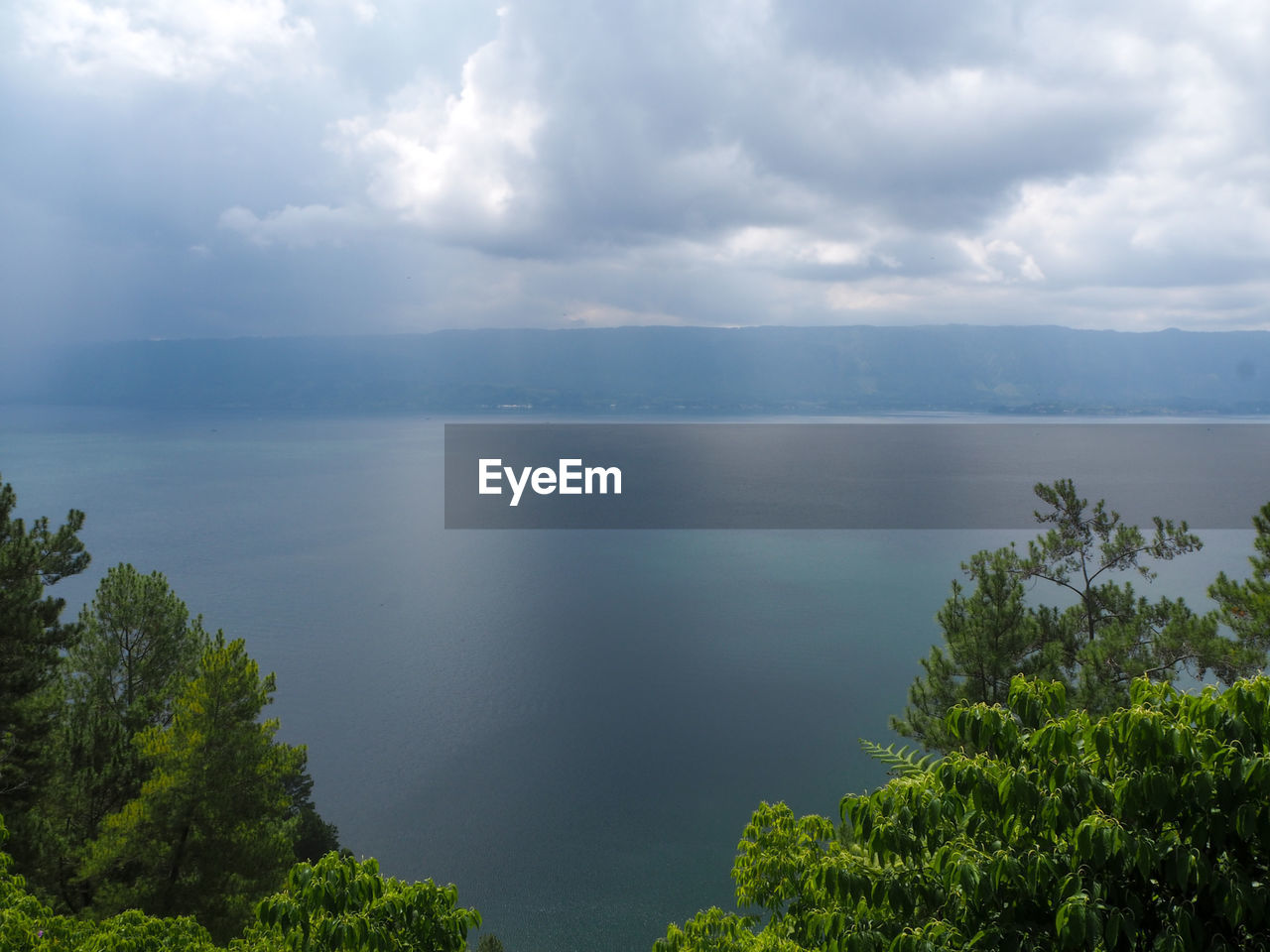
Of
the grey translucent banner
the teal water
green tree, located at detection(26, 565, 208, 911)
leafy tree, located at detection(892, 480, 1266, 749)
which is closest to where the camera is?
green tree, located at detection(26, 565, 208, 911)

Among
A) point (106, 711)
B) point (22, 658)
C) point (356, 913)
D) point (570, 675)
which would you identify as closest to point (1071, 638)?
point (356, 913)

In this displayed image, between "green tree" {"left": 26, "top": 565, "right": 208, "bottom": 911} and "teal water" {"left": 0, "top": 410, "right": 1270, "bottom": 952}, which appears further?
"teal water" {"left": 0, "top": 410, "right": 1270, "bottom": 952}

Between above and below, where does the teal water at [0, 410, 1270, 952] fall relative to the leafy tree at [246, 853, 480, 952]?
below

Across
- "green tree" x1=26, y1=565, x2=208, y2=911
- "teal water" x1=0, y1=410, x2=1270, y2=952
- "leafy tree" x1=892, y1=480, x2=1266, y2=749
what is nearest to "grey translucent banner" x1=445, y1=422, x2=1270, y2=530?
"teal water" x1=0, y1=410, x2=1270, y2=952

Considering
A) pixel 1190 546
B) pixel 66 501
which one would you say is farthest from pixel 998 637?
pixel 66 501

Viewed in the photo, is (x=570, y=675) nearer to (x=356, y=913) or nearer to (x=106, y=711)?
(x=106, y=711)

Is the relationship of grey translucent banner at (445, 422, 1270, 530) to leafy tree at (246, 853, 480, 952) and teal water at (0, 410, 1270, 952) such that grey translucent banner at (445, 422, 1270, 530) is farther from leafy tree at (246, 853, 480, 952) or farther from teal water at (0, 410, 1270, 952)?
leafy tree at (246, 853, 480, 952)
